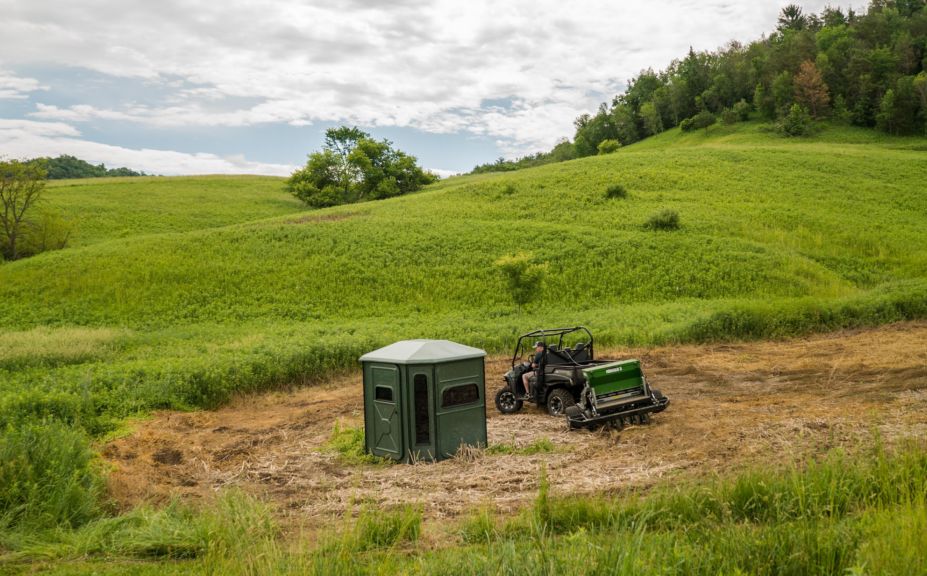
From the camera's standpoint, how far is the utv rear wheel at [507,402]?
14.7 meters

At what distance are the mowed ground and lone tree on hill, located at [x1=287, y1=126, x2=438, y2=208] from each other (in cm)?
5661

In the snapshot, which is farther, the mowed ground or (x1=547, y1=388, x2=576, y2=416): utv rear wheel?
(x1=547, y1=388, x2=576, y2=416): utv rear wheel

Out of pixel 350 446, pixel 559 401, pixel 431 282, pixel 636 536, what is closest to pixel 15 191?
pixel 431 282

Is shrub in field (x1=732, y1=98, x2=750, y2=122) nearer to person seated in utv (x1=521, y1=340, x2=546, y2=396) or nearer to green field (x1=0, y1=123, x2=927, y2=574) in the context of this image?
green field (x1=0, y1=123, x2=927, y2=574)

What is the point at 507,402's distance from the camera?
14.9m

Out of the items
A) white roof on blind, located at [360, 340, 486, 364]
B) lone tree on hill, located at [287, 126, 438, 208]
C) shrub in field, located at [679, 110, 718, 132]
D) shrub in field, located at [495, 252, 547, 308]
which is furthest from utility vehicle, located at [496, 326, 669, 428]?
shrub in field, located at [679, 110, 718, 132]

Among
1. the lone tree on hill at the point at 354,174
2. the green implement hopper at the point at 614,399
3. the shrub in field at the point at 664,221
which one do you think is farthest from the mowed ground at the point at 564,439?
the lone tree on hill at the point at 354,174

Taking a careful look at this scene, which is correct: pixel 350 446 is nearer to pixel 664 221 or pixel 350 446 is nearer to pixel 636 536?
pixel 636 536

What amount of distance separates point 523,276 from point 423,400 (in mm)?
17399

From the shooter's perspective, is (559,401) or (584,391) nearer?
(584,391)

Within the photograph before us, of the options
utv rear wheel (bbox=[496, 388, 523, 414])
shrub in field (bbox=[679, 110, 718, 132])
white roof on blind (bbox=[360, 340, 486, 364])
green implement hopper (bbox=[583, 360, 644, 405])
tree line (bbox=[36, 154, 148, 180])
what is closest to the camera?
white roof on blind (bbox=[360, 340, 486, 364])

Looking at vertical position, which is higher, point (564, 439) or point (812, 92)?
point (812, 92)

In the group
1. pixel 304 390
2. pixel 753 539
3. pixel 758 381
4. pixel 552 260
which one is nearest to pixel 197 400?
pixel 304 390

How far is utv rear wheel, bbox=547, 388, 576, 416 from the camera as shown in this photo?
1362 centimetres
